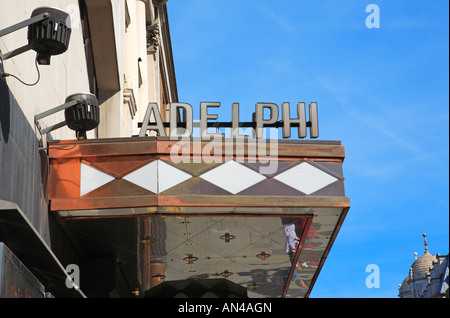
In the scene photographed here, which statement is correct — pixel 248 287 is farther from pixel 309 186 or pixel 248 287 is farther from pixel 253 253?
pixel 309 186

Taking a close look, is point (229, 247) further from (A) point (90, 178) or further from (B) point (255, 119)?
(A) point (90, 178)

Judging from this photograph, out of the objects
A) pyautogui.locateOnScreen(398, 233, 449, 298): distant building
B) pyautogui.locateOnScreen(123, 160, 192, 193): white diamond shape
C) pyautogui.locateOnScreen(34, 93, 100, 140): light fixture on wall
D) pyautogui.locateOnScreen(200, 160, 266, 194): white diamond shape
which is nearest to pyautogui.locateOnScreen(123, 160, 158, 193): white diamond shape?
pyautogui.locateOnScreen(123, 160, 192, 193): white diamond shape

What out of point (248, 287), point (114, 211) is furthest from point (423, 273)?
point (114, 211)

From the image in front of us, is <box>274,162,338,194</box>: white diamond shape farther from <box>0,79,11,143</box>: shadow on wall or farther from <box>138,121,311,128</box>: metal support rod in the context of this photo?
<box>0,79,11,143</box>: shadow on wall

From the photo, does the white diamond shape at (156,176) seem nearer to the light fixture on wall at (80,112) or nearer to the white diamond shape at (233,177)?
the white diamond shape at (233,177)

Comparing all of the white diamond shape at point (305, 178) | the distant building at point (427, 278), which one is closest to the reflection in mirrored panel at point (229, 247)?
the white diamond shape at point (305, 178)

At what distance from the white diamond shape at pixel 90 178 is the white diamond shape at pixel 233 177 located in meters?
1.67

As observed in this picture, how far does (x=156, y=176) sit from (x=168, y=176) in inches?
8.1

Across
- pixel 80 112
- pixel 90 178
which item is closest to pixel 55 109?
pixel 80 112

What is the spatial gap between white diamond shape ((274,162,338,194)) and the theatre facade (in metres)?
0.02

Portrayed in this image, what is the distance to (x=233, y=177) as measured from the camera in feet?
43.2

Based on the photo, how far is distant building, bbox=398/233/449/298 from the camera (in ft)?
357

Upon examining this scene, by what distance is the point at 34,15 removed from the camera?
9758 millimetres

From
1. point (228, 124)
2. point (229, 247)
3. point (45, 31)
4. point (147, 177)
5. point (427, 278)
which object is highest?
point (427, 278)
